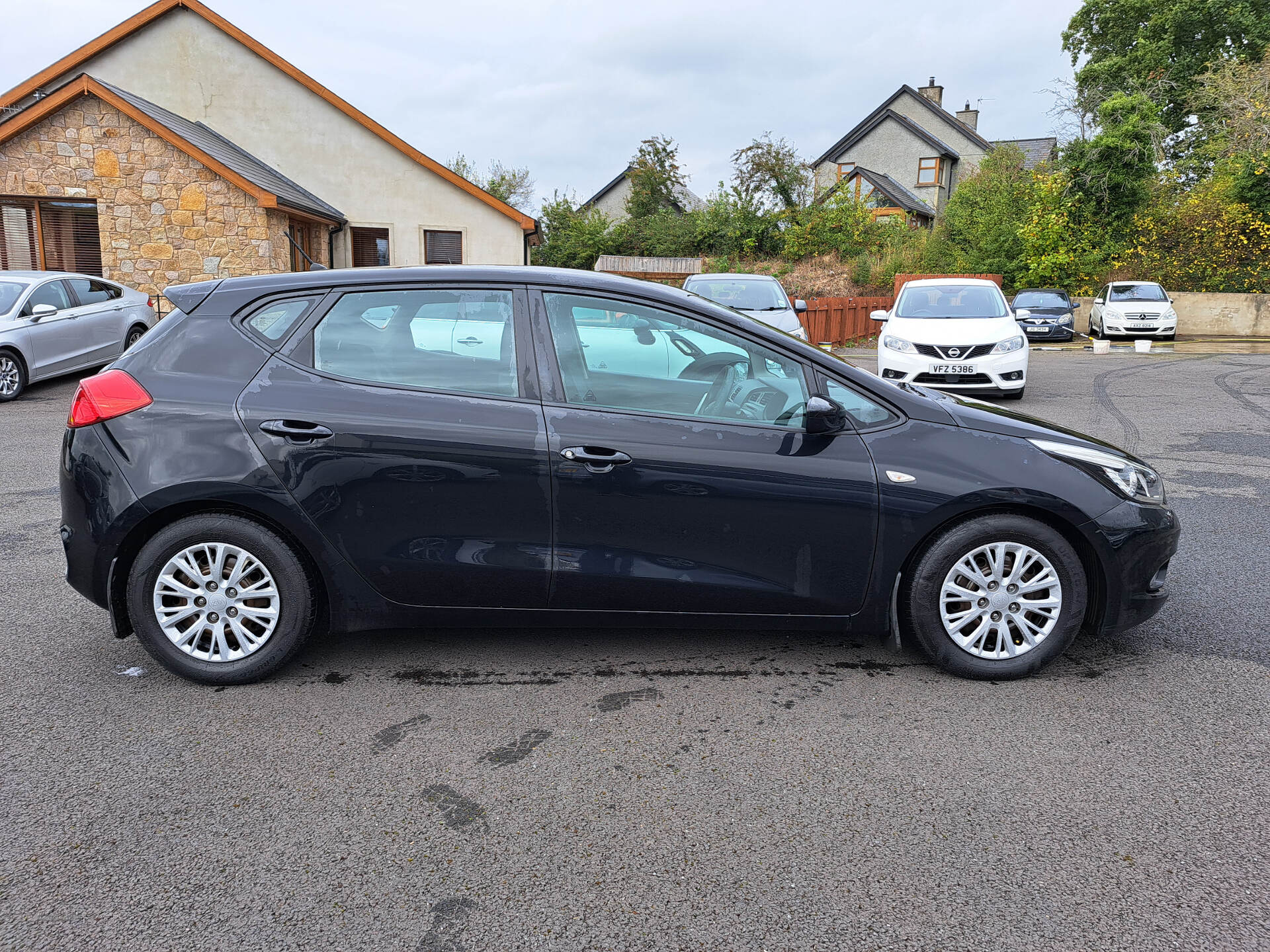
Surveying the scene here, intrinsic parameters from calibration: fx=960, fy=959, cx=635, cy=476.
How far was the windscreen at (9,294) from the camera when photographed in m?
12.4

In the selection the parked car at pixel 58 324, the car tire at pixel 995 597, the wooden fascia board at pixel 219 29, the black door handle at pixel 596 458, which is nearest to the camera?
the black door handle at pixel 596 458

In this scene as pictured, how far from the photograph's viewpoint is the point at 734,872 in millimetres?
2645

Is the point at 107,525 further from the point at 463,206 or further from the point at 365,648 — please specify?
the point at 463,206

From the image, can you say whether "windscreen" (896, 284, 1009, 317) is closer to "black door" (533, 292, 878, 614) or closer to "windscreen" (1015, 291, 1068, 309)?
"black door" (533, 292, 878, 614)

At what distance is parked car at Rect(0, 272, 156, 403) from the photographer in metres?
12.3

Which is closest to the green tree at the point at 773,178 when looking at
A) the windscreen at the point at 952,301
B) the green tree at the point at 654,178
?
the green tree at the point at 654,178

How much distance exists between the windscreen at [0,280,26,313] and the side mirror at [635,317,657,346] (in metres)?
11.8

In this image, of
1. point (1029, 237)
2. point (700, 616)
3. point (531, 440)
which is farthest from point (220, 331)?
point (1029, 237)

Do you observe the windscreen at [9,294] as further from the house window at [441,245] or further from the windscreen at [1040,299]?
the windscreen at [1040,299]

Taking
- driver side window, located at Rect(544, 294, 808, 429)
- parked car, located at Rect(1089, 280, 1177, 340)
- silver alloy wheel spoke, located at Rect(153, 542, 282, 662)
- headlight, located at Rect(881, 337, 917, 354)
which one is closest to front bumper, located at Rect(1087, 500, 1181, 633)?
driver side window, located at Rect(544, 294, 808, 429)

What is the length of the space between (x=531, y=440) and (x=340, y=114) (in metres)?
21.6

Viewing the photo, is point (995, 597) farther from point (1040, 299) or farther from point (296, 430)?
point (1040, 299)

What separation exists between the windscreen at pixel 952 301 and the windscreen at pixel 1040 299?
15.0 meters

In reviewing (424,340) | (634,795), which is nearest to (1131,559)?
(634,795)
